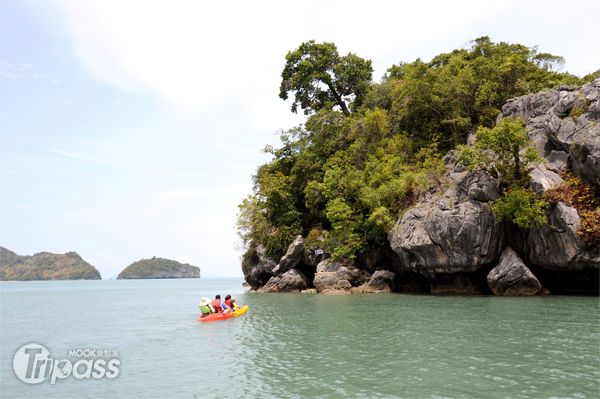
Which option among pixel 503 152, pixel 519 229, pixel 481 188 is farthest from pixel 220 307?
pixel 503 152

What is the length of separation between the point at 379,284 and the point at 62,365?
26892mm

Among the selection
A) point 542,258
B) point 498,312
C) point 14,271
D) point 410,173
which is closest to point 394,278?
point 410,173

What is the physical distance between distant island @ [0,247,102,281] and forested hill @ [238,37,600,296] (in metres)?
163

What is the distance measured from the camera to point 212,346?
16.9m

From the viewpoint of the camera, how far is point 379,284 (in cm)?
3656

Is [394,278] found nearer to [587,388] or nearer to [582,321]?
[582,321]

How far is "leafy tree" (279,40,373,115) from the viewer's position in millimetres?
52094

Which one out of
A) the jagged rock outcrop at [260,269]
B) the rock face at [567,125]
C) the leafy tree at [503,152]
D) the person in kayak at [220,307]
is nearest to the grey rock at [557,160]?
the rock face at [567,125]

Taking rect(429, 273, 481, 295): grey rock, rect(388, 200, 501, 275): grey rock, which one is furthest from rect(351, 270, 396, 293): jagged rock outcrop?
rect(388, 200, 501, 275): grey rock

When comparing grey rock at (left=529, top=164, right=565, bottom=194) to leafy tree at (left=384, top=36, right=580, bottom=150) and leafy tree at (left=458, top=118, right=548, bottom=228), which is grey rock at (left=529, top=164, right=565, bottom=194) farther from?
leafy tree at (left=384, top=36, right=580, bottom=150)

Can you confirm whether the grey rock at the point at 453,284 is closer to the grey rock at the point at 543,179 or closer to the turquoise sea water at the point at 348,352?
the turquoise sea water at the point at 348,352

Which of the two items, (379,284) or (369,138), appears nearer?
(379,284)

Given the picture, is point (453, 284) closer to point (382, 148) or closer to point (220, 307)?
point (382, 148)

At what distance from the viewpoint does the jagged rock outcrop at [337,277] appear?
122 feet
